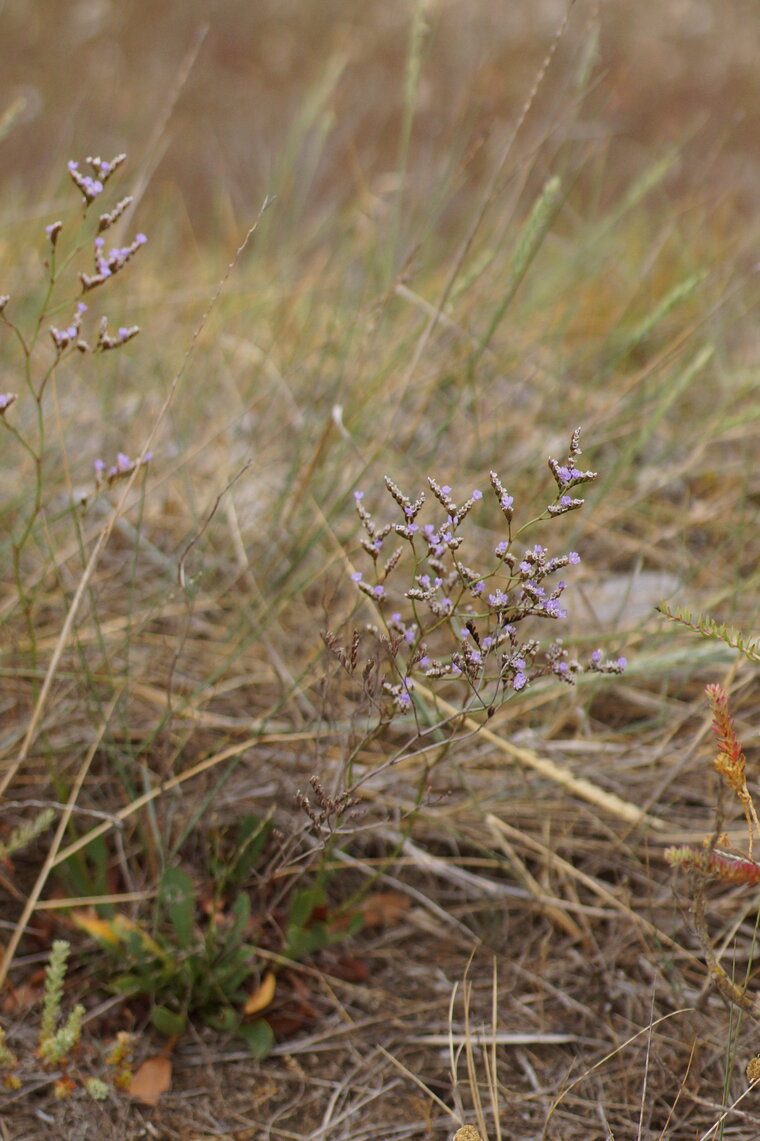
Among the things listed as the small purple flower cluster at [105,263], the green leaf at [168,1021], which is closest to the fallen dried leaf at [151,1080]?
the green leaf at [168,1021]

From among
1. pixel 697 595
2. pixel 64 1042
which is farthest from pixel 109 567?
pixel 697 595

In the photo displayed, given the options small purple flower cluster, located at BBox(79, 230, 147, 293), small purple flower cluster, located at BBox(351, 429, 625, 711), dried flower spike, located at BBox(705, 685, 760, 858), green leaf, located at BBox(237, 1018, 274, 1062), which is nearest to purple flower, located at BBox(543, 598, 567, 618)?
small purple flower cluster, located at BBox(351, 429, 625, 711)

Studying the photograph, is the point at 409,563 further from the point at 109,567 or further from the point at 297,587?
the point at 109,567

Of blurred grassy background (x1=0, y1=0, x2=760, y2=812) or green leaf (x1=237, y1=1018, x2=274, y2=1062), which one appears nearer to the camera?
green leaf (x1=237, y1=1018, x2=274, y2=1062)

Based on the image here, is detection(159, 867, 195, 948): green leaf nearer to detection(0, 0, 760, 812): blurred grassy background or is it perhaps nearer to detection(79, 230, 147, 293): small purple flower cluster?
detection(0, 0, 760, 812): blurred grassy background

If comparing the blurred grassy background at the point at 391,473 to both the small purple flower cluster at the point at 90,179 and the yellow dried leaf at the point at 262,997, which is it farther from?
the small purple flower cluster at the point at 90,179
